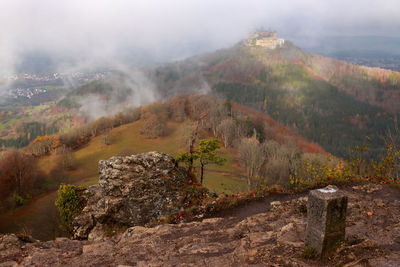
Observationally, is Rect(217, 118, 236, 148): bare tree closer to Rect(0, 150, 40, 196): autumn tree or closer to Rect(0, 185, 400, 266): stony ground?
Rect(0, 150, 40, 196): autumn tree

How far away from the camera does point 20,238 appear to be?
1130 cm

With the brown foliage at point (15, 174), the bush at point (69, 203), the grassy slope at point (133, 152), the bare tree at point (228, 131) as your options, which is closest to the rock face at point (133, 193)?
the bush at point (69, 203)

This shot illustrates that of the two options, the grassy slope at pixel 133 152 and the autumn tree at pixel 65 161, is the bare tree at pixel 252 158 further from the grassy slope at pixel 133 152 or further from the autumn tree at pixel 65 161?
the autumn tree at pixel 65 161

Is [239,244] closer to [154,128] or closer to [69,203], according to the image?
[69,203]

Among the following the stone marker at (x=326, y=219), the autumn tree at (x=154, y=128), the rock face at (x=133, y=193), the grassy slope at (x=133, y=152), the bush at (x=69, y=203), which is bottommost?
the grassy slope at (x=133, y=152)

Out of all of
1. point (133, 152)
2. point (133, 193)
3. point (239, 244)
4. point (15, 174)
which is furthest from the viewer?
point (133, 152)

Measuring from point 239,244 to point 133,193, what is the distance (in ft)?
33.1

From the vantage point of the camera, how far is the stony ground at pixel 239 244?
704cm

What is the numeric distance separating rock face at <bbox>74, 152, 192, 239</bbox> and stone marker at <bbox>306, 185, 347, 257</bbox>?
1034 centimetres

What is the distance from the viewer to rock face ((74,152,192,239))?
54.1 feet

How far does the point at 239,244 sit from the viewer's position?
8781mm

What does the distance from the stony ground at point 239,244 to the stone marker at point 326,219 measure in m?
0.33

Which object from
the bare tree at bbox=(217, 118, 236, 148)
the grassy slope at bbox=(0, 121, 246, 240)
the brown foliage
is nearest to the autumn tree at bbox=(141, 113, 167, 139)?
the grassy slope at bbox=(0, 121, 246, 240)

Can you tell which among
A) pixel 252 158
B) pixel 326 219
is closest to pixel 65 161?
pixel 252 158
